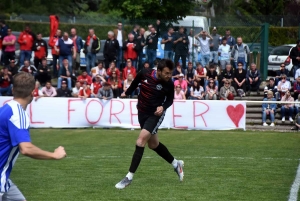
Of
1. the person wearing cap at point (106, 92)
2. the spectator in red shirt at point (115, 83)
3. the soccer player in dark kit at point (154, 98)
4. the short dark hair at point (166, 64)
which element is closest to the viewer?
the short dark hair at point (166, 64)

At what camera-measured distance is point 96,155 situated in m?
13.8

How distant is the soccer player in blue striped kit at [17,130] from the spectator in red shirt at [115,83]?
16124 mm

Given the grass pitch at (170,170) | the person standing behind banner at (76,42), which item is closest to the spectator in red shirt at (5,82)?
the person standing behind banner at (76,42)

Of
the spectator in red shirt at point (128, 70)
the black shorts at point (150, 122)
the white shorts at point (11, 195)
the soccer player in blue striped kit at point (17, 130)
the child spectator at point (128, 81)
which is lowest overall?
the child spectator at point (128, 81)

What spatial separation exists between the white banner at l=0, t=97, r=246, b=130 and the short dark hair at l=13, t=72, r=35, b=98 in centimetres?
1474

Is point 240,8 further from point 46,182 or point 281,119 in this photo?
point 46,182

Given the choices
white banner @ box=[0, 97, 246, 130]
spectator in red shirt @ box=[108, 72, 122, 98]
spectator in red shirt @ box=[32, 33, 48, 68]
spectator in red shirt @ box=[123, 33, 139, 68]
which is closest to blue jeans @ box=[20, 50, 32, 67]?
spectator in red shirt @ box=[32, 33, 48, 68]

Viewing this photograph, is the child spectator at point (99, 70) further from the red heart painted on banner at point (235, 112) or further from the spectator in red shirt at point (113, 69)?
the red heart painted on banner at point (235, 112)

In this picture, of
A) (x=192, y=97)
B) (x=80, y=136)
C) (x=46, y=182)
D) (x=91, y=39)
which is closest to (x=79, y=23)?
(x=91, y=39)

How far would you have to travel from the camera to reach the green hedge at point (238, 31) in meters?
25.8

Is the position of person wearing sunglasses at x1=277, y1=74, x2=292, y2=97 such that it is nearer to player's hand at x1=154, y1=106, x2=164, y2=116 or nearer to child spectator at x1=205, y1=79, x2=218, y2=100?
child spectator at x1=205, y1=79, x2=218, y2=100

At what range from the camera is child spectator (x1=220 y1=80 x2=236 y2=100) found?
69.9 ft

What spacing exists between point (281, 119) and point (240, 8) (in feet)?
75.8

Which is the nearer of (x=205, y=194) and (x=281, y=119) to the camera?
(x=205, y=194)
